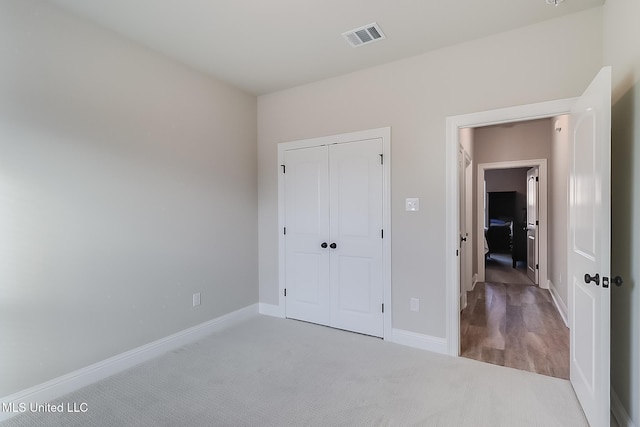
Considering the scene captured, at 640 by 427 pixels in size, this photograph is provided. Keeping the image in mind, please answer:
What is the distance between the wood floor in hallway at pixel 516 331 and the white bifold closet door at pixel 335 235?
1.05m

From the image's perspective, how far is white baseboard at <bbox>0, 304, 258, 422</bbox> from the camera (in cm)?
204

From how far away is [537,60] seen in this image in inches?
95.7

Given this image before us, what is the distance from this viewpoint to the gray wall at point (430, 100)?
92.9 inches

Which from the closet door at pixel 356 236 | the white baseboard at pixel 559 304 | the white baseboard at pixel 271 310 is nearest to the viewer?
the closet door at pixel 356 236

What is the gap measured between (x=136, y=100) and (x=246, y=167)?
137cm

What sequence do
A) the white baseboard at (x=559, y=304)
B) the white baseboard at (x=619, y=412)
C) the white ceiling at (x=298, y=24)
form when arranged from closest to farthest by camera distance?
the white baseboard at (x=619, y=412) → the white ceiling at (x=298, y=24) → the white baseboard at (x=559, y=304)

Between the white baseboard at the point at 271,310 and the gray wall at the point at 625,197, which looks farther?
the white baseboard at the point at 271,310

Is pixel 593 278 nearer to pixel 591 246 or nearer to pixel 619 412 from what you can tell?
pixel 591 246

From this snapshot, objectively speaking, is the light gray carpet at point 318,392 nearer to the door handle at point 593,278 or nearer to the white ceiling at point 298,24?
the door handle at point 593,278

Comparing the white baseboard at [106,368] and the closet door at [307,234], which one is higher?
the closet door at [307,234]

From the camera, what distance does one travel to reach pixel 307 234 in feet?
11.9

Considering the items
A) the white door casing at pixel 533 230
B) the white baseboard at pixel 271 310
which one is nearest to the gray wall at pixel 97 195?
the white baseboard at pixel 271 310

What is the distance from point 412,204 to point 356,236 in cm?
69

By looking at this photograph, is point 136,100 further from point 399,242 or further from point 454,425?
point 454,425
